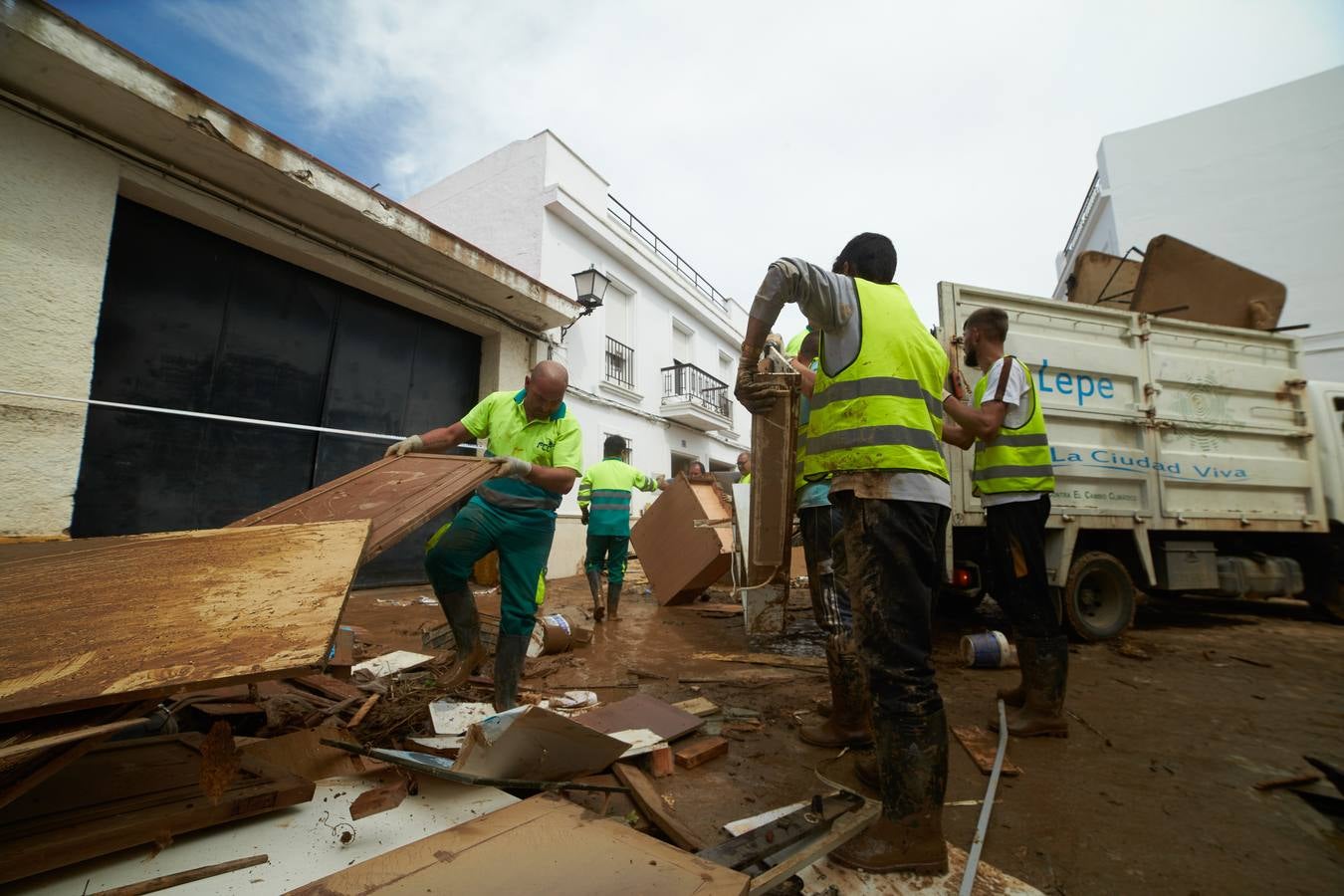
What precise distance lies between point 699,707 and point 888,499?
1.76m

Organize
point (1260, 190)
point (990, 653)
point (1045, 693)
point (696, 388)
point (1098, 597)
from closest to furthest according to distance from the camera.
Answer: point (1045, 693) < point (990, 653) < point (1098, 597) < point (1260, 190) < point (696, 388)

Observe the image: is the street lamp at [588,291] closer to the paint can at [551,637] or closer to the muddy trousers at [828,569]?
the paint can at [551,637]

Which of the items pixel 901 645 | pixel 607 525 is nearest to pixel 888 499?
pixel 901 645

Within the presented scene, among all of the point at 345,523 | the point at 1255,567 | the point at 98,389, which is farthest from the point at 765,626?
the point at 98,389

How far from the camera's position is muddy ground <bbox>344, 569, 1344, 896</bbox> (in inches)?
64.6

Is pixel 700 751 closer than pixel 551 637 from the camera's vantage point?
Yes

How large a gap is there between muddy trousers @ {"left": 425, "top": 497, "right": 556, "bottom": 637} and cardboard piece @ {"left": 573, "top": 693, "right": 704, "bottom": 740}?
597 mm

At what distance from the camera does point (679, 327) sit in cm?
1500

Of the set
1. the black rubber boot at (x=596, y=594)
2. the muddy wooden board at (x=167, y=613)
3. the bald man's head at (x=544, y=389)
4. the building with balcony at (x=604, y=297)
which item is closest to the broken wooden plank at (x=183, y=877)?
the muddy wooden board at (x=167, y=613)

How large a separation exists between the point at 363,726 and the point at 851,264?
287cm

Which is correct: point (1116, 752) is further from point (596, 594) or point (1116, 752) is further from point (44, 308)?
point (44, 308)

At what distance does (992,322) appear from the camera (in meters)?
3.01

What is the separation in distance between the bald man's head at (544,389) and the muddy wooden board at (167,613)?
1265 millimetres

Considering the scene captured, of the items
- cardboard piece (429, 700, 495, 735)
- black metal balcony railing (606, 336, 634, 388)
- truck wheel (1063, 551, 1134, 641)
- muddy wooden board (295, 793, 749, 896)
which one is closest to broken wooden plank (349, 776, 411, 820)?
muddy wooden board (295, 793, 749, 896)
